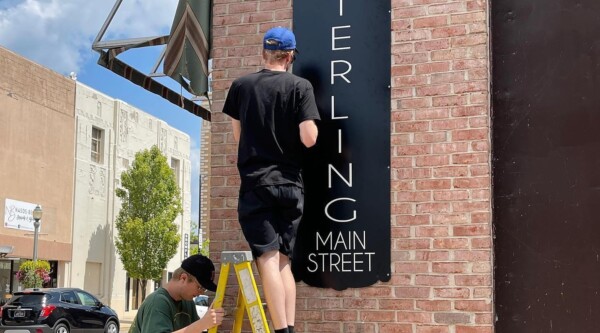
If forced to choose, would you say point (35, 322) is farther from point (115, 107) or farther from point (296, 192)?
point (115, 107)

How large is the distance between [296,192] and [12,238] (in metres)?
28.4

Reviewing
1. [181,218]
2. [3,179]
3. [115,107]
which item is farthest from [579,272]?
[181,218]

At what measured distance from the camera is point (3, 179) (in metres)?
29.9

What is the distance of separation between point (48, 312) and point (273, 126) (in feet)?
53.3

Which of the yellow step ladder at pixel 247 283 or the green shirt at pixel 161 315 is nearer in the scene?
the yellow step ladder at pixel 247 283

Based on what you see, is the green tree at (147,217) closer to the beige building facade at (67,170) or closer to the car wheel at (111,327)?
the beige building facade at (67,170)

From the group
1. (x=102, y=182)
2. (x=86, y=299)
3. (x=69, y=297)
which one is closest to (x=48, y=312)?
(x=69, y=297)

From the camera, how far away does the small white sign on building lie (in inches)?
1179

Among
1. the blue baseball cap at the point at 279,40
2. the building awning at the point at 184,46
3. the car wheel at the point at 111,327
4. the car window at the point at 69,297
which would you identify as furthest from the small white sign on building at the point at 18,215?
the blue baseball cap at the point at 279,40

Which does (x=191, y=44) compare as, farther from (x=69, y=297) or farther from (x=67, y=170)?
(x=67, y=170)

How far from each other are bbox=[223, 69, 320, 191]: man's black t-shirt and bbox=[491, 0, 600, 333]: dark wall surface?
1.34 m

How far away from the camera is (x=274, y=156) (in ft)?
13.3

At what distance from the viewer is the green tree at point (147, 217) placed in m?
35.3

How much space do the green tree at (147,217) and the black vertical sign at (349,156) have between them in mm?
31287
